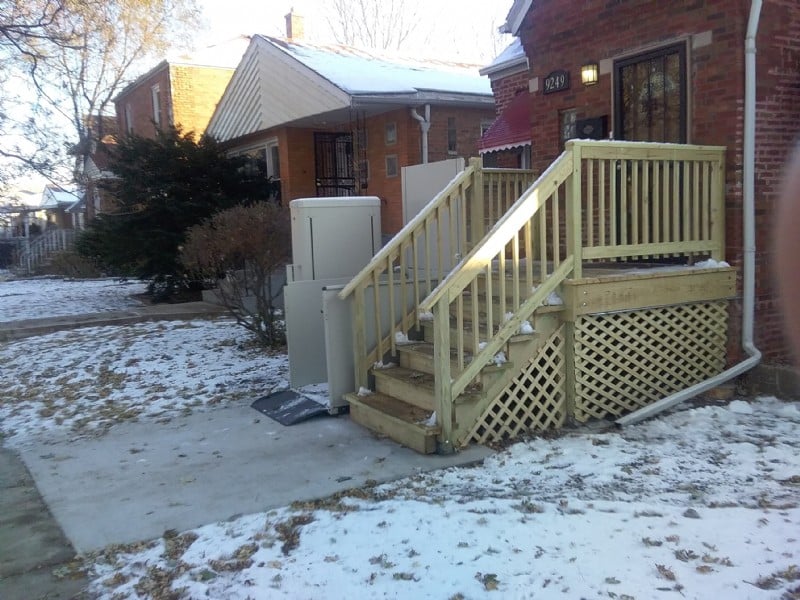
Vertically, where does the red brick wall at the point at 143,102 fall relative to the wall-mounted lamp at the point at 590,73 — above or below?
above

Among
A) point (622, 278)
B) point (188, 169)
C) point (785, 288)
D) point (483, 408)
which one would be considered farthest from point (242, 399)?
point (188, 169)

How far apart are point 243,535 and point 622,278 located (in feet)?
11.8

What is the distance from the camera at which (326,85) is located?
13.8m

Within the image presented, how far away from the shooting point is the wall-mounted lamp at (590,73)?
7.71m

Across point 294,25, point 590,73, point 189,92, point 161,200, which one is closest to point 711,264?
point 590,73

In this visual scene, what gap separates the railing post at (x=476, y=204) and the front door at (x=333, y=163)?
9.49m

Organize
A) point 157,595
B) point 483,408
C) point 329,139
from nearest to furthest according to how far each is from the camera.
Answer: point 157,595 < point 483,408 < point 329,139

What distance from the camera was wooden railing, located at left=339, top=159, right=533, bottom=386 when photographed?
20.1 feet

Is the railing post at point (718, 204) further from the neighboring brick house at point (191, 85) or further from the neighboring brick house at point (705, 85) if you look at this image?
the neighboring brick house at point (191, 85)

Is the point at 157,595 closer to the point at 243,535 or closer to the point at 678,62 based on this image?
the point at 243,535

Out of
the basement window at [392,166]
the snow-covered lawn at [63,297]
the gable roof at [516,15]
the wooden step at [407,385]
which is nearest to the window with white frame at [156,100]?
the snow-covered lawn at [63,297]

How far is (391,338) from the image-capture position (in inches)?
250

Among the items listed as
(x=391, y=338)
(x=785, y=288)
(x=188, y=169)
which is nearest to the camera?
(x=785, y=288)

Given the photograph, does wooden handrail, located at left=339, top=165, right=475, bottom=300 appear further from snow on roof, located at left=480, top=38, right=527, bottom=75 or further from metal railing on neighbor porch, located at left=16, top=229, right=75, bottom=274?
metal railing on neighbor porch, located at left=16, top=229, right=75, bottom=274
